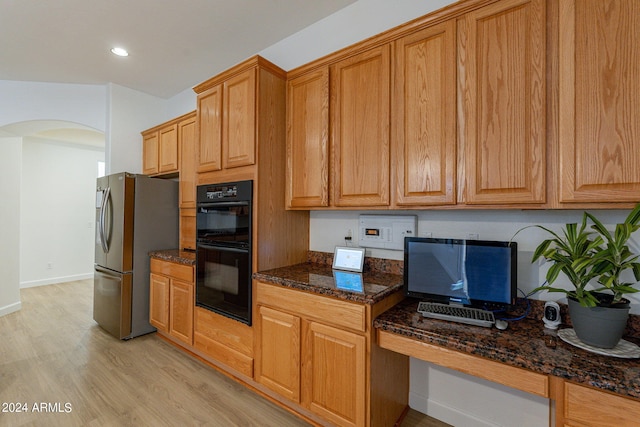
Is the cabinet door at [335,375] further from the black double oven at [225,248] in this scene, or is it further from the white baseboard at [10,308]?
the white baseboard at [10,308]

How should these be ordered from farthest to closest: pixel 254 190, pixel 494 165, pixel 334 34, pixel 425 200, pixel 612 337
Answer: pixel 334 34
pixel 254 190
pixel 425 200
pixel 494 165
pixel 612 337

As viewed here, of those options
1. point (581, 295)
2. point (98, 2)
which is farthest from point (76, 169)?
point (581, 295)

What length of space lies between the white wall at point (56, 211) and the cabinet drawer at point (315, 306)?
218 inches

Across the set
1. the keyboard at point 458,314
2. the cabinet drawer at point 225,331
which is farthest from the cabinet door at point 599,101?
the cabinet drawer at point 225,331

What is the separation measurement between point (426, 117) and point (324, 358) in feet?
4.89

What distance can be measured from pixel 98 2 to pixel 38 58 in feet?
4.67

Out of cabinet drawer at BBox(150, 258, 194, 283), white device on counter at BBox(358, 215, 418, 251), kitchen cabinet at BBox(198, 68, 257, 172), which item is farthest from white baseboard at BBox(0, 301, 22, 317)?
white device on counter at BBox(358, 215, 418, 251)

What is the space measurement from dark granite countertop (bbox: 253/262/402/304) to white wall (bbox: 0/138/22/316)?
12.9 feet

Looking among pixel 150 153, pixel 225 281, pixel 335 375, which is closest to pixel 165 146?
pixel 150 153

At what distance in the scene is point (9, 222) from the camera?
3725 millimetres

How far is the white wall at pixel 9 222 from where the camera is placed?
363 cm

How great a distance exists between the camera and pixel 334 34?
233 cm

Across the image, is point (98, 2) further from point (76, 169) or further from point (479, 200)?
point (76, 169)

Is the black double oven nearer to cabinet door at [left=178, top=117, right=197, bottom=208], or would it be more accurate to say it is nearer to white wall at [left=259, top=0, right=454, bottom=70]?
cabinet door at [left=178, top=117, right=197, bottom=208]
